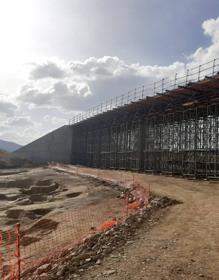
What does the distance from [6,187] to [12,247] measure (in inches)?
955

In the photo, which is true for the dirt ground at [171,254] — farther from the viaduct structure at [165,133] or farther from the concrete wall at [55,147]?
the concrete wall at [55,147]

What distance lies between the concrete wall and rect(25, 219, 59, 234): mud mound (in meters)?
52.8

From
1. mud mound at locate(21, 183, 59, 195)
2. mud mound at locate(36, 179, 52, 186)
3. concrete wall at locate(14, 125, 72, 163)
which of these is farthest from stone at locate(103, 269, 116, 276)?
concrete wall at locate(14, 125, 72, 163)

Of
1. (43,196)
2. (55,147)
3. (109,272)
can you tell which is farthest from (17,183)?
(109,272)

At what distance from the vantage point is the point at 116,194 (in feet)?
80.5

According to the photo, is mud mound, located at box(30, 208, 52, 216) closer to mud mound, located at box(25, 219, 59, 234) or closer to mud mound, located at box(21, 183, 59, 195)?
mud mound, located at box(25, 219, 59, 234)

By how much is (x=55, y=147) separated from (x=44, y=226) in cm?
5439

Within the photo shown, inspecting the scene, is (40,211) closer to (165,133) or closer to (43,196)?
(43,196)

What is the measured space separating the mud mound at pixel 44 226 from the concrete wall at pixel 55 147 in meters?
52.8

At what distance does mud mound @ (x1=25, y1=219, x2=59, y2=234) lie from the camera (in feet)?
58.3

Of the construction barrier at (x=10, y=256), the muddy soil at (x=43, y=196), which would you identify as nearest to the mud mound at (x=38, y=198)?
the muddy soil at (x=43, y=196)

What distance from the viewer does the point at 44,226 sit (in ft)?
60.3

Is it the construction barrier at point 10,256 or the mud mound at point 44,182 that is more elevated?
the mud mound at point 44,182

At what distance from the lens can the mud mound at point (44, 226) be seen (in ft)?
58.3
